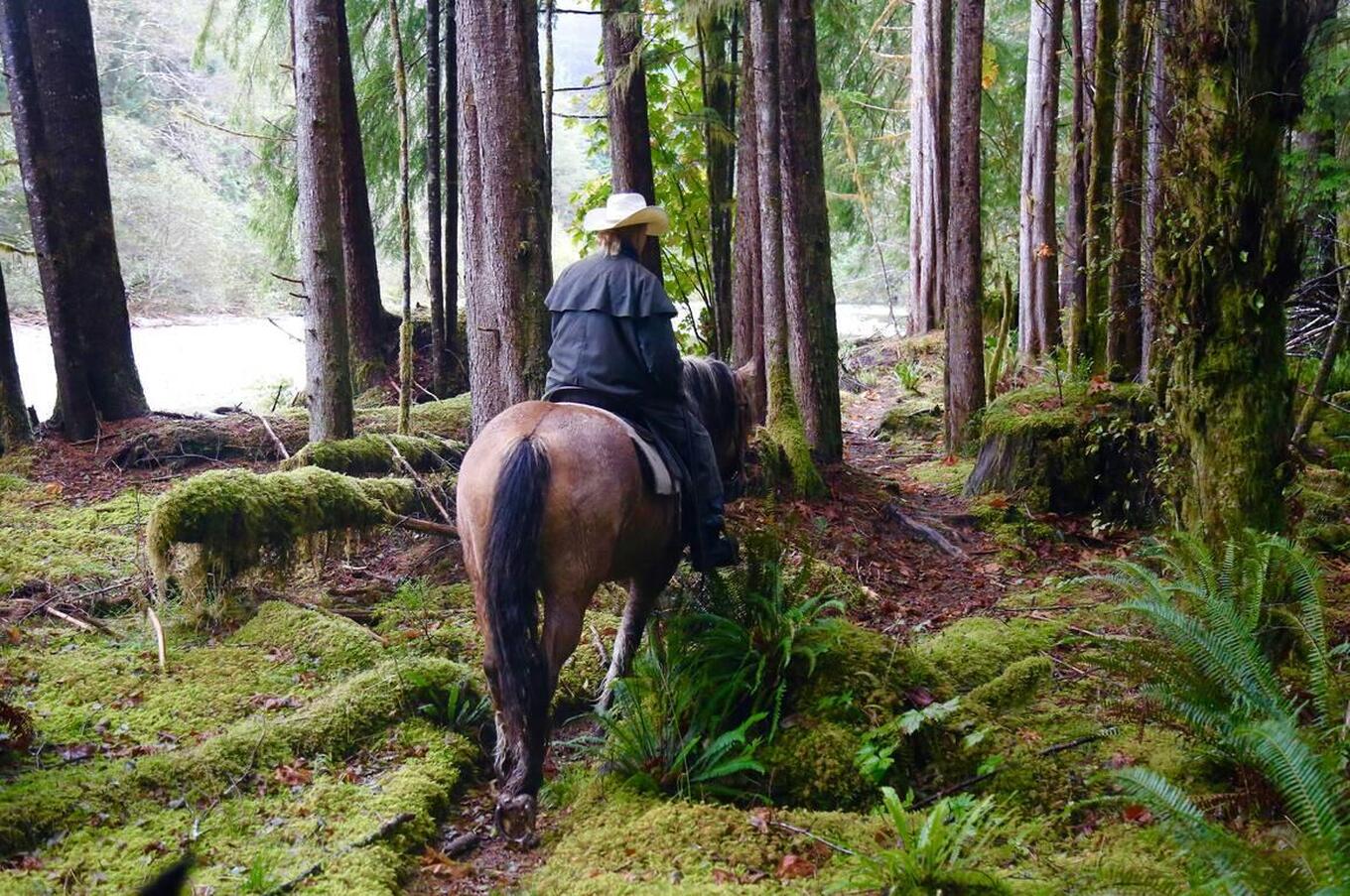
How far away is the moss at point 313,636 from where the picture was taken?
5988 mm

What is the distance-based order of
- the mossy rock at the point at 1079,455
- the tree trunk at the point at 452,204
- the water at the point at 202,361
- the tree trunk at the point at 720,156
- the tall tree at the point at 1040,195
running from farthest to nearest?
the water at the point at 202,361, the tall tree at the point at 1040,195, the tree trunk at the point at 720,156, the tree trunk at the point at 452,204, the mossy rock at the point at 1079,455

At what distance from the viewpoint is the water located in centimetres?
2131

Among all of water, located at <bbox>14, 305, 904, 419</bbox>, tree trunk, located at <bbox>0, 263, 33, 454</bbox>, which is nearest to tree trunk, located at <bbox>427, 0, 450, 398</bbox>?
tree trunk, located at <bbox>0, 263, 33, 454</bbox>

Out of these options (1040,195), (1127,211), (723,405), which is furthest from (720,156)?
(723,405)

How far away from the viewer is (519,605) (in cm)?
436

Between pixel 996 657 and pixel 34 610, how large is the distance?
6.14 metres

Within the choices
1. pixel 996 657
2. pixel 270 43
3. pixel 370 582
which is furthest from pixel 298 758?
pixel 270 43

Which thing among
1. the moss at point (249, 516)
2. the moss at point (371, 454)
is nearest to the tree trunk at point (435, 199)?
the moss at point (371, 454)

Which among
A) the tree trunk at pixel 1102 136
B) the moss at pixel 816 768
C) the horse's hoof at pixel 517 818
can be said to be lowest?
the horse's hoof at pixel 517 818

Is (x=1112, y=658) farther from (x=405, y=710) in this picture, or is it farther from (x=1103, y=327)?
(x=1103, y=327)

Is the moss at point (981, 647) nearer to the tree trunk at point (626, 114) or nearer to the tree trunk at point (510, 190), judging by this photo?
the tree trunk at point (510, 190)

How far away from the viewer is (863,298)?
46094 millimetres

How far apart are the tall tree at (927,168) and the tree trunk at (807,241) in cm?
598

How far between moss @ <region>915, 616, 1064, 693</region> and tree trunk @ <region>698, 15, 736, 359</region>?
846 centimetres
